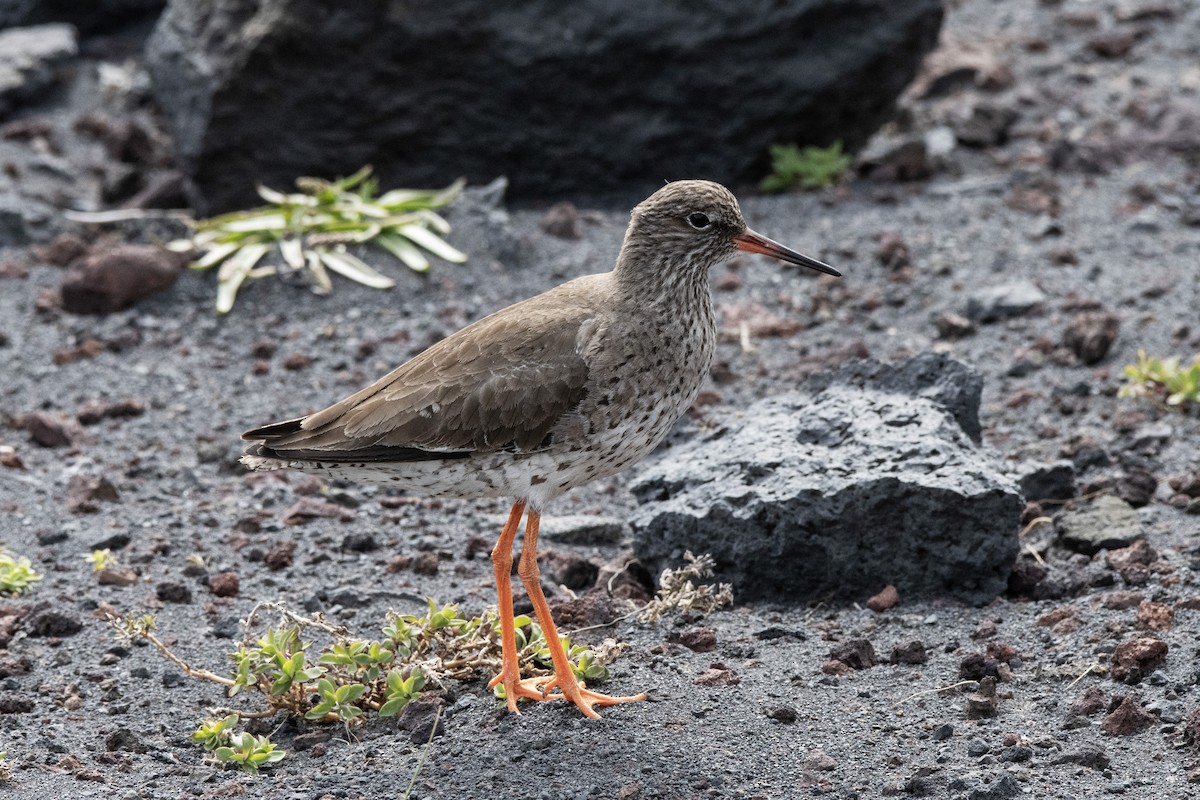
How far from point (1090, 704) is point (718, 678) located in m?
1.48

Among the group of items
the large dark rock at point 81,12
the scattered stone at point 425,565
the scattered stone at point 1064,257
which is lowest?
the scattered stone at point 425,565

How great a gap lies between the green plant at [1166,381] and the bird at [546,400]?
2657 millimetres

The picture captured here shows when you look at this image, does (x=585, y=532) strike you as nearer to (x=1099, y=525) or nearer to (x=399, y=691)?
(x=399, y=691)

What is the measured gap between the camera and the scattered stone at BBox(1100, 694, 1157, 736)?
562cm

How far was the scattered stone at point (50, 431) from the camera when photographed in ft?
28.7

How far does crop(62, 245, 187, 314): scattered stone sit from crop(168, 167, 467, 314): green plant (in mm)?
242

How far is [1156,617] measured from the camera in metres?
6.27

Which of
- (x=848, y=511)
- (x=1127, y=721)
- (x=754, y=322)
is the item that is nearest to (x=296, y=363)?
(x=754, y=322)

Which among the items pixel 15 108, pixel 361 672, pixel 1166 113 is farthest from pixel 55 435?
pixel 1166 113

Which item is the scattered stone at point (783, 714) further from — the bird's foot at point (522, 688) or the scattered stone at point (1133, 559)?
the scattered stone at point (1133, 559)

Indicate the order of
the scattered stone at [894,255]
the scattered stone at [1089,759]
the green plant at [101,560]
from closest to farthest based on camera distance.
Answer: the scattered stone at [1089,759] < the green plant at [101,560] < the scattered stone at [894,255]

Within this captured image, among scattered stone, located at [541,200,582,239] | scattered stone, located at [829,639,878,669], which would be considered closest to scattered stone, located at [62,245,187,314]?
scattered stone, located at [541,200,582,239]

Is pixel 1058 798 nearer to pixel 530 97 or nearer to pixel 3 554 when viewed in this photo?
pixel 3 554

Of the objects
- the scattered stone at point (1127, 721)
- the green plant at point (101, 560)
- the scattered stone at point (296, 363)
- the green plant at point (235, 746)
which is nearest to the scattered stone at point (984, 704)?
the scattered stone at point (1127, 721)
